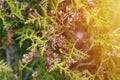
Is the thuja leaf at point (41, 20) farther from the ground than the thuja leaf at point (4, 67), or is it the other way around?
the thuja leaf at point (41, 20)

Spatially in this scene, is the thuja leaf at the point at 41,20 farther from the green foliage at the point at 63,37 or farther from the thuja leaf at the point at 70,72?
the thuja leaf at the point at 70,72

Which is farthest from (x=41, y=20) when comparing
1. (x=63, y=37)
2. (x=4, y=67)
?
(x=4, y=67)

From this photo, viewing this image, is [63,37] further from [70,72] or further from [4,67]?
[4,67]

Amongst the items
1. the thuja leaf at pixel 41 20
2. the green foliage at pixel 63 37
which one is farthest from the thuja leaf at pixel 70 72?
the thuja leaf at pixel 41 20

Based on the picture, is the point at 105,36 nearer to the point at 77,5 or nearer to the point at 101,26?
the point at 101,26

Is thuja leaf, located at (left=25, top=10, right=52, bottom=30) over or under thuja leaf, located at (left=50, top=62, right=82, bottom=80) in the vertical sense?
over

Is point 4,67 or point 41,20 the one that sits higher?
point 41,20

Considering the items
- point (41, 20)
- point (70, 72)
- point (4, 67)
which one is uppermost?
point (41, 20)

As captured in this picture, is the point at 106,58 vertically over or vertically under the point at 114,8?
under

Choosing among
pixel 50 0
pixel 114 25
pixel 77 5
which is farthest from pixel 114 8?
pixel 50 0

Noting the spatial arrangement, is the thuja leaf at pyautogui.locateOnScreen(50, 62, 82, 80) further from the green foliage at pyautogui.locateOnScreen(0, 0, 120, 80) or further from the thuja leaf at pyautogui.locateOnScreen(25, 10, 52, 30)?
the thuja leaf at pyautogui.locateOnScreen(25, 10, 52, 30)

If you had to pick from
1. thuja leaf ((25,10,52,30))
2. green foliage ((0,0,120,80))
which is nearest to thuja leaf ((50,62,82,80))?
green foliage ((0,0,120,80))
